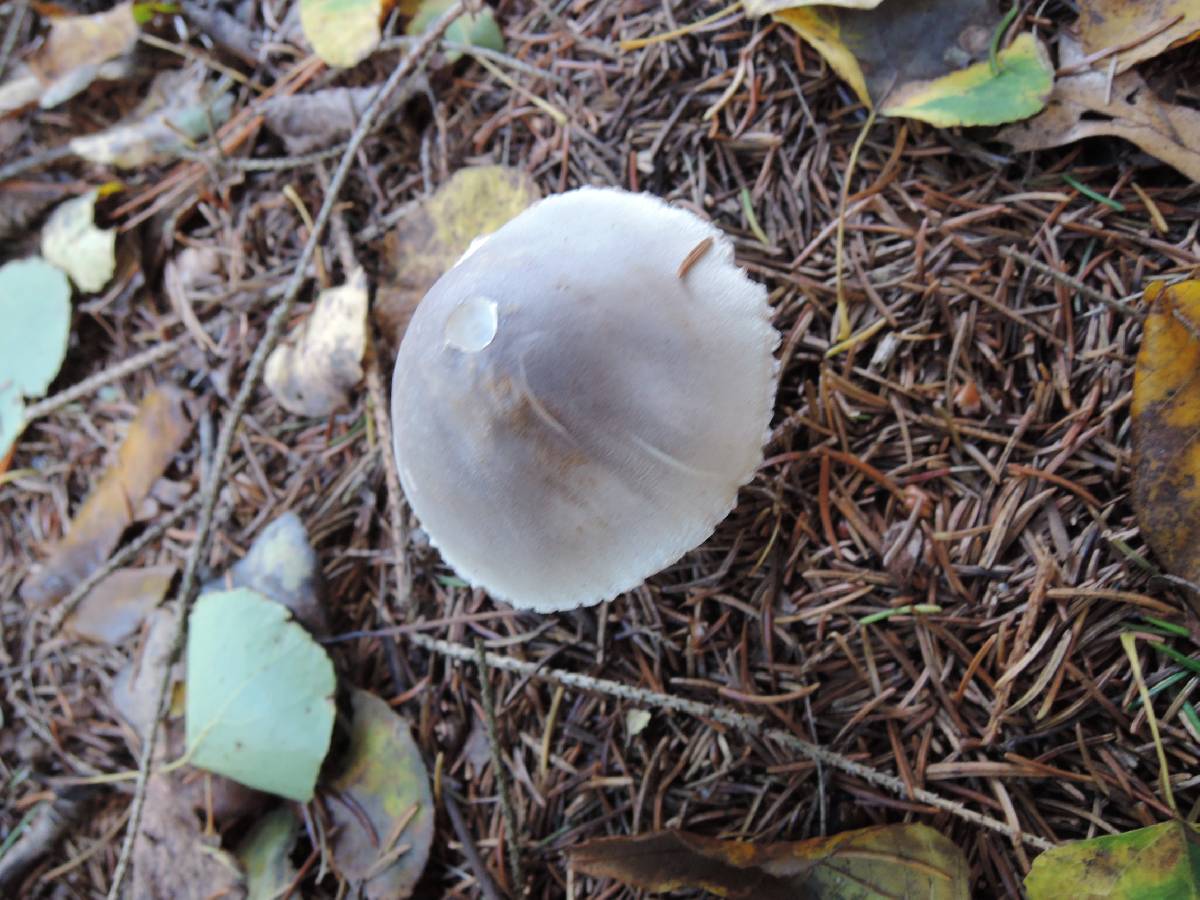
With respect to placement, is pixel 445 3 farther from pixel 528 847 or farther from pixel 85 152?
pixel 528 847

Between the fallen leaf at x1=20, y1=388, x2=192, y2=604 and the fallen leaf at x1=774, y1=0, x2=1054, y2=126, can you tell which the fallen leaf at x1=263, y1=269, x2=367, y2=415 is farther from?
the fallen leaf at x1=774, y1=0, x2=1054, y2=126

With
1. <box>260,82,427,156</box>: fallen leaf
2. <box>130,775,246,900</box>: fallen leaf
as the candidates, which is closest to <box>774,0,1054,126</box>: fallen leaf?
<box>260,82,427,156</box>: fallen leaf

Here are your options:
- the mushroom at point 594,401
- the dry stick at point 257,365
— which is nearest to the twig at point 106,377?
the dry stick at point 257,365

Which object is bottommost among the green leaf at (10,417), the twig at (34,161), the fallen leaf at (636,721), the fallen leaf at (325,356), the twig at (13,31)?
the fallen leaf at (636,721)

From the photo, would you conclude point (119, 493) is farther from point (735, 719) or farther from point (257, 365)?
point (735, 719)

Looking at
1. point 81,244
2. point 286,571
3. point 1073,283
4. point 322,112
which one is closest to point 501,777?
point 286,571

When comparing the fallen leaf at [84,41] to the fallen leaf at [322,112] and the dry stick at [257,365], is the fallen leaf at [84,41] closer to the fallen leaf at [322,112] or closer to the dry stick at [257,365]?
the fallen leaf at [322,112]
